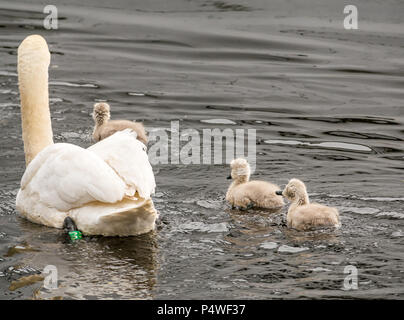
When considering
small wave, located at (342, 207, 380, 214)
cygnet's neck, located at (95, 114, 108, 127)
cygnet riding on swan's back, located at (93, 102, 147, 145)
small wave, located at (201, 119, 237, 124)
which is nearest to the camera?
small wave, located at (342, 207, 380, 214)

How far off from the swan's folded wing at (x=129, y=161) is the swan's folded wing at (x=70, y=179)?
5.3 inches

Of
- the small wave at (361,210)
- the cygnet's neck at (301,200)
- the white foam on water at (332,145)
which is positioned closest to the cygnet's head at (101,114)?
the white foam on water at (332,145)

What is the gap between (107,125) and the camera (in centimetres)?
1205

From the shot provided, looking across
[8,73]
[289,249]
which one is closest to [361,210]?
[289,249]

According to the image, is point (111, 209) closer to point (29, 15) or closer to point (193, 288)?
point (193, 288)

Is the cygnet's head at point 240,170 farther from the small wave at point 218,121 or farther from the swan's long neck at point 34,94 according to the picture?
the small wave at point 218,121

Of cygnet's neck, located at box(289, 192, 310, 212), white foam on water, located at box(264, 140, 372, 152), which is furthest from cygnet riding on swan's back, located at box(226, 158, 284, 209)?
white foam on water, located at box(264, 140, 372, 152)

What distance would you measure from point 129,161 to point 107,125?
3.21 m

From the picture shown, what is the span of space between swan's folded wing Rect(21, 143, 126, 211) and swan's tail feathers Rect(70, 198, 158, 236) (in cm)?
11

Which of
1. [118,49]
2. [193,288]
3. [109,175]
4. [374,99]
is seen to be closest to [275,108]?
[374,99]

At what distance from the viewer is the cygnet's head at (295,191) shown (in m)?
9.30

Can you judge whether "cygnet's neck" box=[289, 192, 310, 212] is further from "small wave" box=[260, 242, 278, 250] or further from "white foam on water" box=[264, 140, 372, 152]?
"white foam on water" box=[264, 140, 372, 152]

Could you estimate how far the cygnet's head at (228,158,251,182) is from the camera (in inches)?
400

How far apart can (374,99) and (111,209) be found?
680 cm
